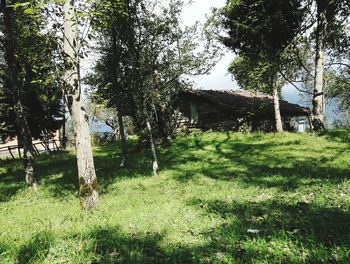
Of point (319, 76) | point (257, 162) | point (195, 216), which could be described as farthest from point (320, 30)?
point (195, 216)

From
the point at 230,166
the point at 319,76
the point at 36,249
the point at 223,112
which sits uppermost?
the point at 319,76

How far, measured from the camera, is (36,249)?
5.83 metres

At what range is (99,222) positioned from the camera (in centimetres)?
759

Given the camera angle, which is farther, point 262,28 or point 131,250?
point 262,28

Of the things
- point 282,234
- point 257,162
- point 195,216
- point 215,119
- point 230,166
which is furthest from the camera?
point 215,119

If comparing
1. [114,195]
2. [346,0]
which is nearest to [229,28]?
[346,0]

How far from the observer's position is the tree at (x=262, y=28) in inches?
1038

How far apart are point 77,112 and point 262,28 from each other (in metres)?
21.9

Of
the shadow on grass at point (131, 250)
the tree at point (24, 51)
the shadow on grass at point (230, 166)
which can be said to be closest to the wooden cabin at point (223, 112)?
the shadow on grass at point (230, 166)

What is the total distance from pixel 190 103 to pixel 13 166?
21795mm

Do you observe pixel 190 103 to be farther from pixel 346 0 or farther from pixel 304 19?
pixel 346 0

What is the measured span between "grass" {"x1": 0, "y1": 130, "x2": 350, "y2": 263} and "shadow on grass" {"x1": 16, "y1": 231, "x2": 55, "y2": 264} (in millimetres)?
20

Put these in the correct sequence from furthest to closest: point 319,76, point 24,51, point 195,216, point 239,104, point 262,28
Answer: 1. point 239,104
2. point 262,28
3. point 319,76
4. point 24,51
5. point 195,216

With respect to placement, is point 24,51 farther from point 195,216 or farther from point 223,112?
point 223,112
